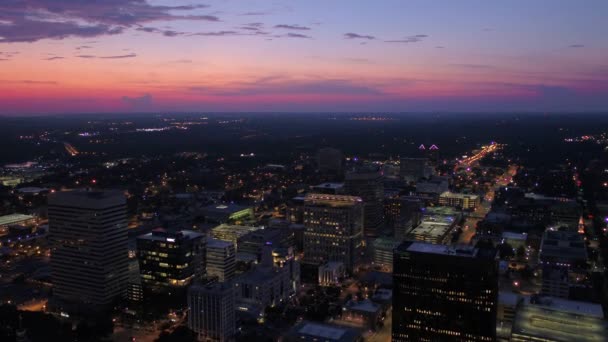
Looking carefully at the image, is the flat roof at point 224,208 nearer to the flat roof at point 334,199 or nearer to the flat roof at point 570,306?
the flat roof at point 334,199

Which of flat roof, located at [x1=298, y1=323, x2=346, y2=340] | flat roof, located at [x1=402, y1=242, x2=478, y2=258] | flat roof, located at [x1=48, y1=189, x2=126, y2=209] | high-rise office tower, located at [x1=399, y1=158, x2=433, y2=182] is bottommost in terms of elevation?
flat roof, located at [x1=298, y1=323, x2=346, y2=340]

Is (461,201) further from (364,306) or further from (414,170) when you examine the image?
(364,306)

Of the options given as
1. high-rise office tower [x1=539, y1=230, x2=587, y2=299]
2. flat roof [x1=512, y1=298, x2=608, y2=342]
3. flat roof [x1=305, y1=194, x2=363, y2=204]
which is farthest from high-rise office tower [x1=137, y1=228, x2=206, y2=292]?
high-rise office tower [x1=539, y1=230, x2=587, y2=299]

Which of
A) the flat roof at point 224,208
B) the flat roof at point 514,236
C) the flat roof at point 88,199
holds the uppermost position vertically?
the flat roof at point 88,199

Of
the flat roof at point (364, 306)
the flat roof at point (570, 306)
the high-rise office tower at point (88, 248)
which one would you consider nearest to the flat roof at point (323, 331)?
the flat roof at point (364, 306)

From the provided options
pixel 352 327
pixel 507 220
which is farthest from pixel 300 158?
pixel 352 327

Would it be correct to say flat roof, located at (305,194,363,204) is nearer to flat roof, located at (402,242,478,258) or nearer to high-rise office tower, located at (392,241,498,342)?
flat roof, located at (402,242,478,258)
